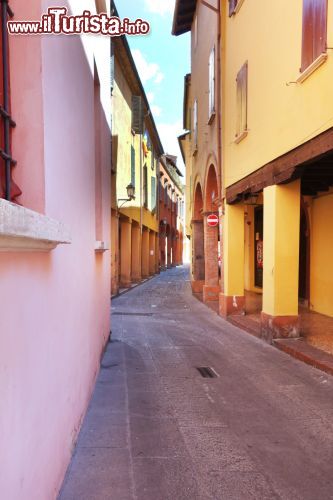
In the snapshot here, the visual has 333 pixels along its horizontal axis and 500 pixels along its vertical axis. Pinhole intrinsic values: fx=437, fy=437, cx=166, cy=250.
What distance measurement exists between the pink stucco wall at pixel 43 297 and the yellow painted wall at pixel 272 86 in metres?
3.51

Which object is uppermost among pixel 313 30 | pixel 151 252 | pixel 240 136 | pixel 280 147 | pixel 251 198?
pixel 313 30

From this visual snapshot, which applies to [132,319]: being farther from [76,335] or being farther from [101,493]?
[101,493]

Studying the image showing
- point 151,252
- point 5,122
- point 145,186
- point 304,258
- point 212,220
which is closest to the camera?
point 5,122

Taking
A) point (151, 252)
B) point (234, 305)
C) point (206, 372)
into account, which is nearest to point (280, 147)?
point (206, 372)

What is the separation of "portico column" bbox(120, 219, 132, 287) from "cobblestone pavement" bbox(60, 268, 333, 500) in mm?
11427

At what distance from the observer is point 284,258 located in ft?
24.9

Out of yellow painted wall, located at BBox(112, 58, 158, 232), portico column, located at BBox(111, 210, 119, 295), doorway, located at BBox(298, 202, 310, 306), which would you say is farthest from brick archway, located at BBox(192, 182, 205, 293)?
doorway, located at BBox(298, 202, 310, 306)

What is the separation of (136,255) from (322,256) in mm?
12641

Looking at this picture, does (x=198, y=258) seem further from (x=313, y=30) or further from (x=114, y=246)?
(x=313, y=30)

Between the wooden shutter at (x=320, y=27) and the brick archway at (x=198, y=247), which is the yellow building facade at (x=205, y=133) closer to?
the brick archway at (x=198, y=247)

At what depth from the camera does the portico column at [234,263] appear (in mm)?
10766

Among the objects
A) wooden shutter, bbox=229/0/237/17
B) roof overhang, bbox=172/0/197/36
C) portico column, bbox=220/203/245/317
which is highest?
roof overhang, bbox=172/0/197/36

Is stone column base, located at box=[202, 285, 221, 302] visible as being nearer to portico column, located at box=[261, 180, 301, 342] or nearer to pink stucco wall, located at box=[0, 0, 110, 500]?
portico column, located at box=[261, 180, 301, 342]

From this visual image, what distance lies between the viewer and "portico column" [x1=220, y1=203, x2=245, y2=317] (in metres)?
10.8
